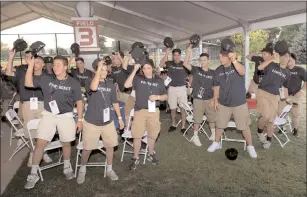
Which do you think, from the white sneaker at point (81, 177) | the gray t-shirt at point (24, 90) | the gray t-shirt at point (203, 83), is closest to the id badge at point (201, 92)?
the gray t-shirt at point (203, 83)

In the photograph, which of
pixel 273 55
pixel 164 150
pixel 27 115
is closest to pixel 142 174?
pixel 164 150

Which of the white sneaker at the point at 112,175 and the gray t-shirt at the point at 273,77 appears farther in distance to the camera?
the gray t-shirt at the point at 273,77

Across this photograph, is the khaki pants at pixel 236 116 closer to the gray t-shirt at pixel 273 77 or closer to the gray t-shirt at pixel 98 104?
the gray t-shirt at pixel 273 77

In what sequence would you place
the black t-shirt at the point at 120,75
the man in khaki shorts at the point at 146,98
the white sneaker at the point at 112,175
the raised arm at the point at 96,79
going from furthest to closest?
the black t-shirt at the point at 120,75, the man in khaki shorts at the point at 146,98, the white sneaker at the point at 112,175, the raised arm at the point at 96,79

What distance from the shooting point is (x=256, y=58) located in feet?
18.6

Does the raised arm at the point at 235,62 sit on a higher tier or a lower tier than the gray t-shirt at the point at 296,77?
higher

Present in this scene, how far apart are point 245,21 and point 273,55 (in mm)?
2794

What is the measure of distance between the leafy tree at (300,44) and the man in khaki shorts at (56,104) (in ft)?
55.1

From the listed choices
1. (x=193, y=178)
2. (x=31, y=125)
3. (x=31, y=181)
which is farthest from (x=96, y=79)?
(x=193, y=178)

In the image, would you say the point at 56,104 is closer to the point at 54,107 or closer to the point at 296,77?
the point at 54,107

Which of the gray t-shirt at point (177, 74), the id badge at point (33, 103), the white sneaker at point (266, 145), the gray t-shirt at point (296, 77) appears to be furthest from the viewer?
the gray t-shirt at point (177, 74)

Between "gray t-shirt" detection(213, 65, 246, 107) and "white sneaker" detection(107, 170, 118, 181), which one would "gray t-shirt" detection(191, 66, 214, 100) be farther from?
"white sneaker" detection(107, 170, 118, 181)

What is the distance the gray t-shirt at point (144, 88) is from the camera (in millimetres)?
4406

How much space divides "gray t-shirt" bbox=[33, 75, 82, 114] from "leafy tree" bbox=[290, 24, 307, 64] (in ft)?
55.1
